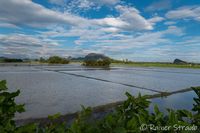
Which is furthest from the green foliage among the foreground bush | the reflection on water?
the reflection on water

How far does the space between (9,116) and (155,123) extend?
1.20 metres

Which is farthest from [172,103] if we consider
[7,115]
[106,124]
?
[7,115]

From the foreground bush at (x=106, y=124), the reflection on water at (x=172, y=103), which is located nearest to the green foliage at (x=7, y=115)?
the foreground bush at (x=106, y=124)

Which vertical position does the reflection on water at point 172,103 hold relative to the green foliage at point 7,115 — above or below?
below

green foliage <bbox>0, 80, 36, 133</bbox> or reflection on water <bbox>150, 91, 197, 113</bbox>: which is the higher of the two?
green foliage <bbox>0, 80, 36, 133</bbox>

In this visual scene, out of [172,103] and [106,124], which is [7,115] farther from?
[172,103]

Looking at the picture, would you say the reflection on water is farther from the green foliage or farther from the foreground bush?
the green foliage

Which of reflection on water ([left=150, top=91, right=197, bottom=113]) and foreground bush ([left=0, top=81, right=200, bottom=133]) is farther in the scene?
reflection on water ([left=150, top=91, right=197, bottom=113])

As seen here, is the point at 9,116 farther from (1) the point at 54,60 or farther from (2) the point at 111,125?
(1) the point at 54,60

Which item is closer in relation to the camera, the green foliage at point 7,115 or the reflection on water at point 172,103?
the green foliage at point 7,115

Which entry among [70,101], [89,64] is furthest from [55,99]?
[89,64]

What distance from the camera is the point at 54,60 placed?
220 ft

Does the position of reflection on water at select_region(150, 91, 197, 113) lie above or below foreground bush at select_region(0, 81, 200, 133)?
below

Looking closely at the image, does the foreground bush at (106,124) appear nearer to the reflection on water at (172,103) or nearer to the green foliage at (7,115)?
the green foliage at (7,115)
